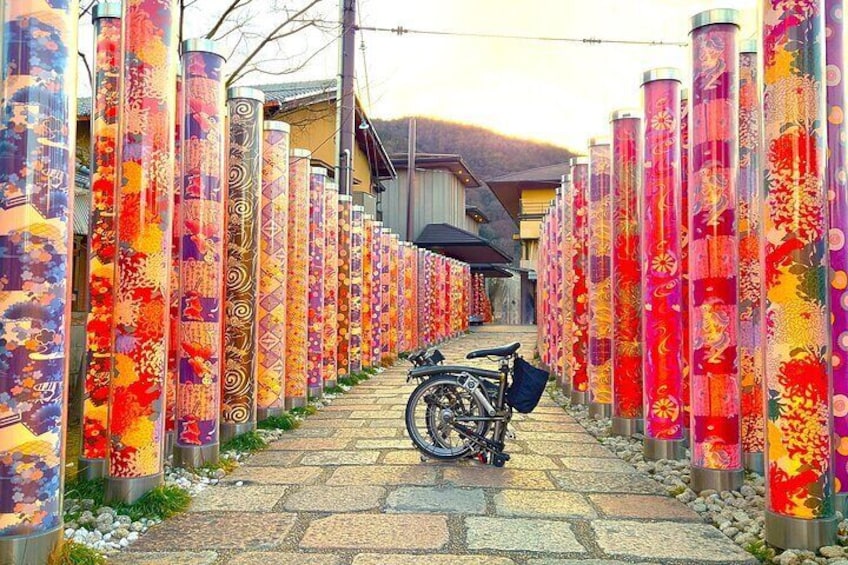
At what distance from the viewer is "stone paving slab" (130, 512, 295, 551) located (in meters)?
3.35


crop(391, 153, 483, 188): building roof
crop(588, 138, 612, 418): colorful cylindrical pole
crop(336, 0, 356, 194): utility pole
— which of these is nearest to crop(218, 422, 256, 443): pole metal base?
crop(588, 138, 612, 418): colorful cylindrical pole

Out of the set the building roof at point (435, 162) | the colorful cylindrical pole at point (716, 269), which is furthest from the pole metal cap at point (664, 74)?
the building roof at point (435, 162)

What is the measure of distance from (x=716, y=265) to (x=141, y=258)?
3314 mm

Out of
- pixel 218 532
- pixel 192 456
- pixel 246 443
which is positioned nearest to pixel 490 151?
pixel 246 443

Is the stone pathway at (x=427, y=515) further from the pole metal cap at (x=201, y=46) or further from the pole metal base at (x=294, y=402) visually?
the pole metal cap at (x=201, y=46)

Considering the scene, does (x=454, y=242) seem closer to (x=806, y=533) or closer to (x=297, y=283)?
(x=297, y=283)

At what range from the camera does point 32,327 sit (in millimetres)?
2895

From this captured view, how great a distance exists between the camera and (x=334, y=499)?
13.6 feet

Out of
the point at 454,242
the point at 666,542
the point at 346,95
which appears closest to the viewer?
the point at 666,542

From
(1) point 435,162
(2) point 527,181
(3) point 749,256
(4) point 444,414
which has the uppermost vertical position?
(1) point 435,162

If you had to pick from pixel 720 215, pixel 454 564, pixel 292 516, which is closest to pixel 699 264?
pixel 720 215

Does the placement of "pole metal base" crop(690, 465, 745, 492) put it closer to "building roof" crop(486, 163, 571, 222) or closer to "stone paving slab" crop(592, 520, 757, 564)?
"stone paving slab" crop(592, 520, 757, 564)

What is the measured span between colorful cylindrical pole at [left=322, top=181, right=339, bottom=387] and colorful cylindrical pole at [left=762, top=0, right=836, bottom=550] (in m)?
6.44

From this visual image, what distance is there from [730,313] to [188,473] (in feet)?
11.6
